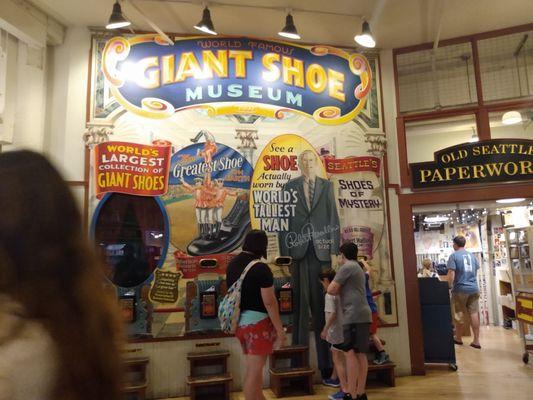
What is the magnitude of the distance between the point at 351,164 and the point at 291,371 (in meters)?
2.53

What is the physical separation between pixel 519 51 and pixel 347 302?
427 cm

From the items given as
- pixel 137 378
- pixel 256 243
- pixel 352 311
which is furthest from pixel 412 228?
pixel 137 378

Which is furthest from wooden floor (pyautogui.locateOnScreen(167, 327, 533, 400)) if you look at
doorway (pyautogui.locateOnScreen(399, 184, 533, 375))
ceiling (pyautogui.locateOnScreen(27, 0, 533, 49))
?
ceiling (pyautogui.locateOnScreen(27, 0, 533, 49))

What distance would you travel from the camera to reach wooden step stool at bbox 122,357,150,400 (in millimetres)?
4188

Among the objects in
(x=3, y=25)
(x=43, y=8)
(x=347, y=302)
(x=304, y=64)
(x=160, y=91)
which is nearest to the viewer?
(x=347, y=302)

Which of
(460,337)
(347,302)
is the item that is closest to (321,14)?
(347,302)

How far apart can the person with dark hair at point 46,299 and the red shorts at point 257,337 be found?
86.8 inches

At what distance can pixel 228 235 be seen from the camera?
16.0 ft

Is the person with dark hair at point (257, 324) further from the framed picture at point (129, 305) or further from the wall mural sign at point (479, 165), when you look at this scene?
the wall mural sign at point (479, 165)

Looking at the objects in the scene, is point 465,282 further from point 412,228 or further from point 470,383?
point 470,383

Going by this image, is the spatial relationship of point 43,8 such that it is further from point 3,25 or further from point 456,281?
point 456,281

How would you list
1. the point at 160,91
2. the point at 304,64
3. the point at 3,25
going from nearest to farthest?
the point at 3,25
the point at 160,91
the point at 304,64

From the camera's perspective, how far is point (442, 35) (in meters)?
5.48

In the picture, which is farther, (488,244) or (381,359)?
(488,244)
